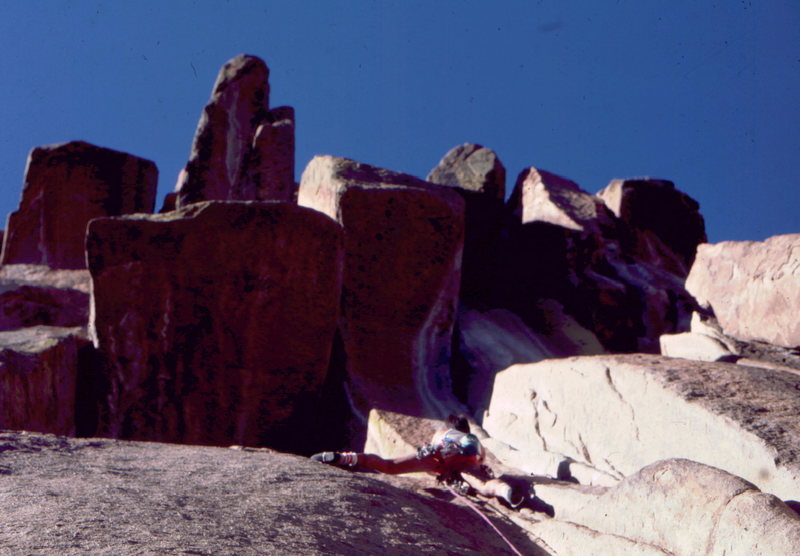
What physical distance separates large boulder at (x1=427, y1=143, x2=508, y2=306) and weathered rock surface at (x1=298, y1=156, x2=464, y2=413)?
1898mm

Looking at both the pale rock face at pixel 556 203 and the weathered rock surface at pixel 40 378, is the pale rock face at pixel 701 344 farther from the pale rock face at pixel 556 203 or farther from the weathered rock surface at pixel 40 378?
the pale rock face at pixel 556 203

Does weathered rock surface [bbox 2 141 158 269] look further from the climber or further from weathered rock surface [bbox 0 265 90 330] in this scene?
the climber

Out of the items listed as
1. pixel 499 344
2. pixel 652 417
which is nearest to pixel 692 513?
pixel 652 417

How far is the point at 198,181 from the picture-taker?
8.74m

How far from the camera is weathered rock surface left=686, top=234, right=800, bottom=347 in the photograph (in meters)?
4.03

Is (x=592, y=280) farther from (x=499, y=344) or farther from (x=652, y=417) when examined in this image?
(x=652, y=417)

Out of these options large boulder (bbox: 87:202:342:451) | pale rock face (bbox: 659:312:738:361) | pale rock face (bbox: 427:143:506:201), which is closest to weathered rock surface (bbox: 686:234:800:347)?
pale rock face (bbox: 659:312:738:361)

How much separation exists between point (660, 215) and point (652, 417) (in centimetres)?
769

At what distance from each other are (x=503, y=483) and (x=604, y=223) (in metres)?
6.13

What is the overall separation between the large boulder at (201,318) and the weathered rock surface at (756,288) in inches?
93.0

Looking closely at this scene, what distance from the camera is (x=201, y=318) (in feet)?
15.5

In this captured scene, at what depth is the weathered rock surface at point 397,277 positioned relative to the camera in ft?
18.3

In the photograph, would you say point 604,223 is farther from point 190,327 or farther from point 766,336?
point 190,327

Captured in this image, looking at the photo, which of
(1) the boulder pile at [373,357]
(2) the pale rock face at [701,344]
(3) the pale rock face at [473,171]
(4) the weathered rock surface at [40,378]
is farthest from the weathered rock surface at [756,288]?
(3) the pale rock face at [473,171]
